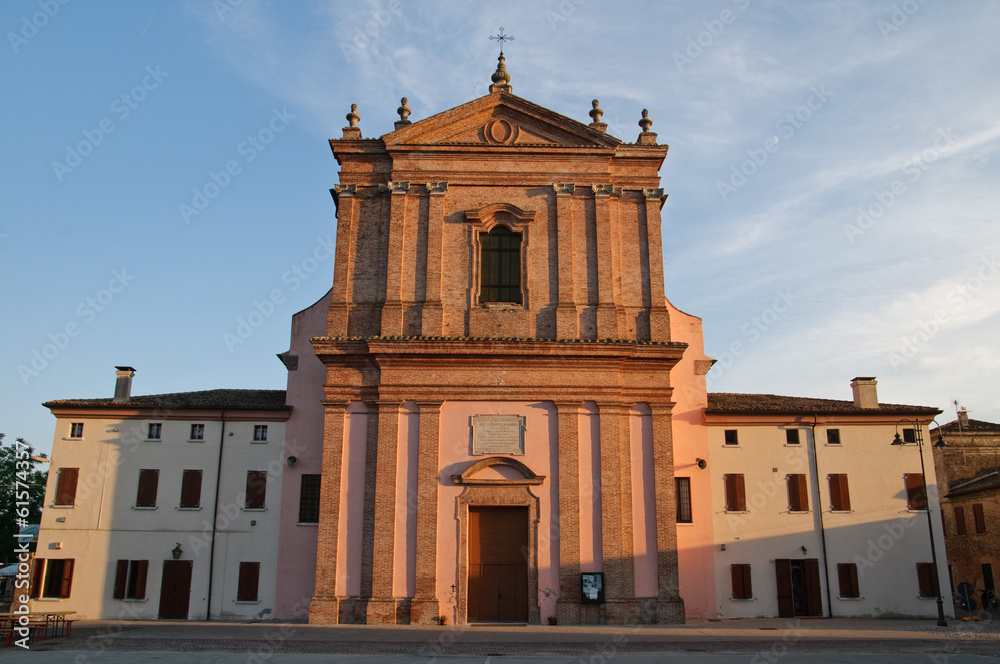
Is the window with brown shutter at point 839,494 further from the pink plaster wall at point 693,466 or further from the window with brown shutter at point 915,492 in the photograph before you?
the pink plaster wall at point 693,466

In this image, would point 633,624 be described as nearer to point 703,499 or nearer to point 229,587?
point 703,499

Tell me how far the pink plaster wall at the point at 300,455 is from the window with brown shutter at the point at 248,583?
2.92ft

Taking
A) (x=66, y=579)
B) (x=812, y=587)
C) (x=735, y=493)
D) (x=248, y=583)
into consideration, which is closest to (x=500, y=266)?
(x=735, y=493)

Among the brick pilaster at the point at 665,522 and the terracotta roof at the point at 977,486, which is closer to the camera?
the brick pilaster at the point at 665,522

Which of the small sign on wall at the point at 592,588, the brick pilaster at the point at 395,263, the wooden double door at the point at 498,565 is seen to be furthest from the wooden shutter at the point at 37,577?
the small sign on wall at the point at 592,588

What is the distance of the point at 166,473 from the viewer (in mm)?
24844

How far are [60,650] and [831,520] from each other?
22157 millimetres

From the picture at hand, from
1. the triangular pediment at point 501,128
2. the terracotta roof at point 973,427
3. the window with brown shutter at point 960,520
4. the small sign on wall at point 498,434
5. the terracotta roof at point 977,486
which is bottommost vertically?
the window with brown shutter at point 960,520

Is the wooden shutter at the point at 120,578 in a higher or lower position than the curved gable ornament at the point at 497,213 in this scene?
lower

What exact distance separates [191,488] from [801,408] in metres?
20.4

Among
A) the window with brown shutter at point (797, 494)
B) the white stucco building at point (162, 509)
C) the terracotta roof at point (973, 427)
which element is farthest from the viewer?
the terracotta roof at point (973, 427)

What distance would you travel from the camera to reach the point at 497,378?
22141mm

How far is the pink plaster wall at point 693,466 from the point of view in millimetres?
23172

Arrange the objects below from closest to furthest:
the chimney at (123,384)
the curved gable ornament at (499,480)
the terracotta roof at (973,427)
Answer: the curved gable ornament at (499,480)
the chimney at (123,384)
the terracotta roof at (973,427)
